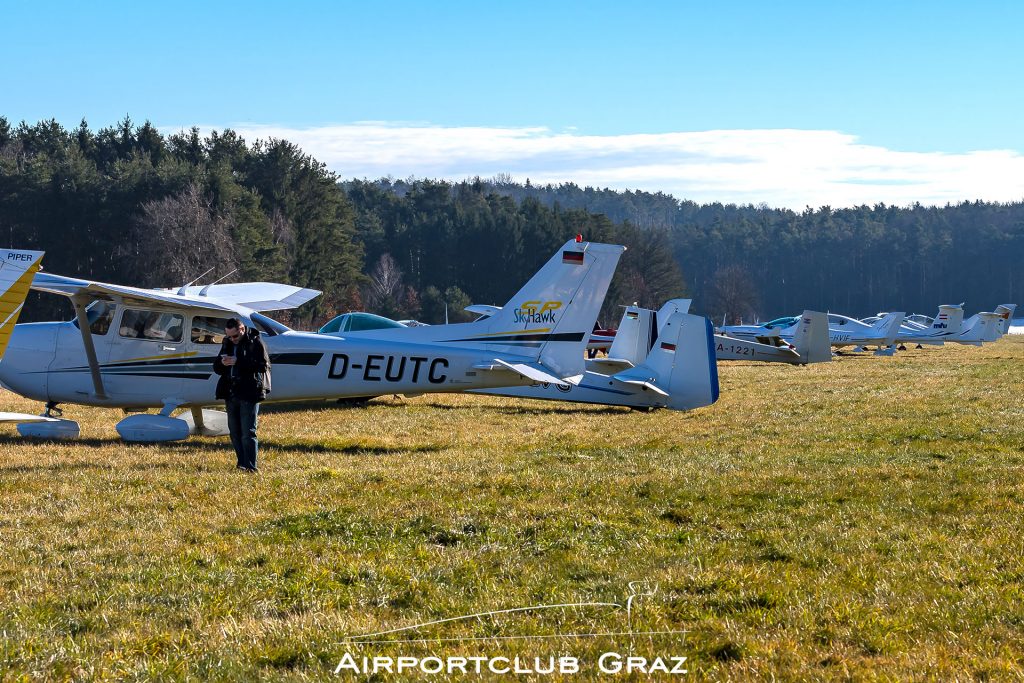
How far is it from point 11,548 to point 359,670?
320 centimetres

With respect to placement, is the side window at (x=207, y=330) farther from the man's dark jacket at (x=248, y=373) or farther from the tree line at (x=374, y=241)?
the tree line at (x=374, y=241)

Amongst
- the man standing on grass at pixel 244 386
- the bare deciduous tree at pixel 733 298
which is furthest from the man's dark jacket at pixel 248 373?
the bare deciduous tree at pixel 733 298

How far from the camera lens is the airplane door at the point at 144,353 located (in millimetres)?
12414

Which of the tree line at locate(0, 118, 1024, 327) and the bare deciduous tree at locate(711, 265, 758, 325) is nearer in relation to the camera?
the tree line at locate(0, 118, 1024, 327)

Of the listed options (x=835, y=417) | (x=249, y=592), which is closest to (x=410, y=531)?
(x=249, y=592)

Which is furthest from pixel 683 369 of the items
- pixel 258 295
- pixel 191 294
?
pixel 191 294

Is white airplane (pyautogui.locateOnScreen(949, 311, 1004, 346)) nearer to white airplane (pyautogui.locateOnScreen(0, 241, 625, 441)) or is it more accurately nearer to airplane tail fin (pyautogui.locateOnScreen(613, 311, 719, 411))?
airplane tail fin (pyautogui.locateOnScreen(613, 311, 719, 411))

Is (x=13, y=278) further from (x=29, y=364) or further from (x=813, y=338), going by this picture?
(x=813, y=338)

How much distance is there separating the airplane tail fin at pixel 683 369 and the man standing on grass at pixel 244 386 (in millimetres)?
7406

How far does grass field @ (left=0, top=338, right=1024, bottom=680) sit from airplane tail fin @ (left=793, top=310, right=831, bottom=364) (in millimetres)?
16888

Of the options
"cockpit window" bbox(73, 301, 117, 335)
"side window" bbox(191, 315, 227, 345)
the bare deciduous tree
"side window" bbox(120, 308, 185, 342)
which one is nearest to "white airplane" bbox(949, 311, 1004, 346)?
"side window" bbox(191, 315, 227, 345)

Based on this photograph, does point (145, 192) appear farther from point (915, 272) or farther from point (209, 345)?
point (915, 272)

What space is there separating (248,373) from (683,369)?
26.8 ft

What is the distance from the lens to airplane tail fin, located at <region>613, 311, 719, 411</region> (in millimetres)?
16000
